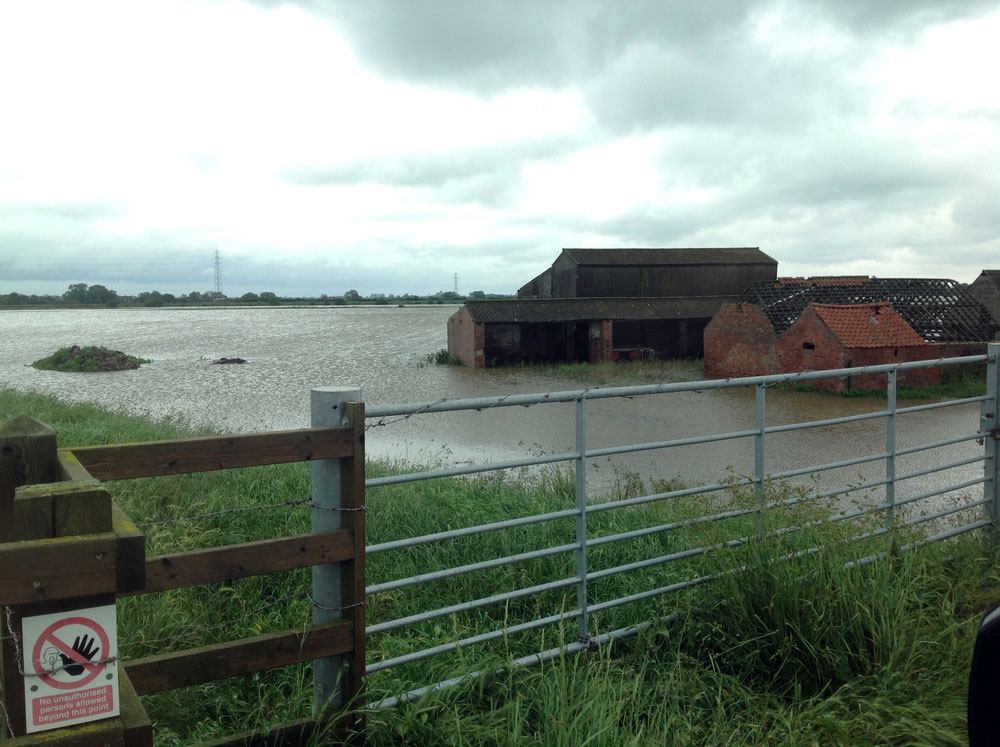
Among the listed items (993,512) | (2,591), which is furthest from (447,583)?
(993,512)

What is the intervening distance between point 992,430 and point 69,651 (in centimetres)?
656

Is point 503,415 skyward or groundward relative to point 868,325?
groundward

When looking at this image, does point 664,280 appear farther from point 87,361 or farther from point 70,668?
point 70,668

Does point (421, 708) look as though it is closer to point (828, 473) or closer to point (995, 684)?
point (995, 684)

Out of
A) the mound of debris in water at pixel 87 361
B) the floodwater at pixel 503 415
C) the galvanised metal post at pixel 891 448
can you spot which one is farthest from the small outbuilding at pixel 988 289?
the mound of debris in water at pixel 87 361

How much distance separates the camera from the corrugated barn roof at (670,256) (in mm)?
47250

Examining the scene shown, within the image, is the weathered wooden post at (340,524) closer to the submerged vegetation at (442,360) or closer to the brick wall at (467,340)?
the brick wall at (467,340)

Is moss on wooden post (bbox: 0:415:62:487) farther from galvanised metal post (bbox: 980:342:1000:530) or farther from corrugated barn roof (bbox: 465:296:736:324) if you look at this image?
corrugated barn roof (bbox: 465:296:736:324)

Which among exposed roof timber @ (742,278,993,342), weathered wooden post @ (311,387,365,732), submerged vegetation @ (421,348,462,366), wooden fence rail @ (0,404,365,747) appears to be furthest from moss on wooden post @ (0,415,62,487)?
submerged vegetation @ (421,348,462,366)

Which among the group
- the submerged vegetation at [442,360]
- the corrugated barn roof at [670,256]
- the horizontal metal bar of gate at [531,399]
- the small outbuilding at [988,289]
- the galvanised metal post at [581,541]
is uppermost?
the corrugated barn roof at [670,256]

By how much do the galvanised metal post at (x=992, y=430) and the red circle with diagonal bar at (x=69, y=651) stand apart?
20.9 ft

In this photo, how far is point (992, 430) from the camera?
6.38 metres

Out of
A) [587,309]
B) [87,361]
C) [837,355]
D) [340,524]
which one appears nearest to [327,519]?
[340,524]

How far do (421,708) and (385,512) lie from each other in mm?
4065
